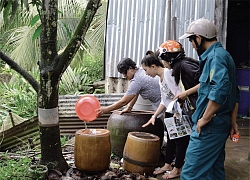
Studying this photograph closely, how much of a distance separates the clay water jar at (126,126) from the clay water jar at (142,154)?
0.46m

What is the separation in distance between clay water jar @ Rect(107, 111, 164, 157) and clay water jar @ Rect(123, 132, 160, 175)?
17.9 inches

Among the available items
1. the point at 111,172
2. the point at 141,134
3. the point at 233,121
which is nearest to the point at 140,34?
the point at 141,134

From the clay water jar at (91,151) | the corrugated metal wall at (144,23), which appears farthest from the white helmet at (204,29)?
the corrugated metal wall at (144,23)

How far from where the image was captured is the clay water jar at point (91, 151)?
452 cm

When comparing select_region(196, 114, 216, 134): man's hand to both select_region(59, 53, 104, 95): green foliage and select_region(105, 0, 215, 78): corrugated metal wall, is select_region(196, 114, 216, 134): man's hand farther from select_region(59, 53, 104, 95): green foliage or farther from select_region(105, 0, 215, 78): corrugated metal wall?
select_region(59, 53, 104, 95): green foliage

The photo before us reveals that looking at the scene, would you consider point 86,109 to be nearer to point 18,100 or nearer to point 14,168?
point 14,168

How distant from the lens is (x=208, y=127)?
3.25 meters

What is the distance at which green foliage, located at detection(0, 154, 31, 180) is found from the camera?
4312mm

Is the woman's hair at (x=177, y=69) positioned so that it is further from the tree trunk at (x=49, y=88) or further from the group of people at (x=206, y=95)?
the tree trunk at (x=49, y=88)

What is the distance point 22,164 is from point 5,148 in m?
2.02

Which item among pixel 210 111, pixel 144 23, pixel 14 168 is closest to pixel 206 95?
pixel 210 111

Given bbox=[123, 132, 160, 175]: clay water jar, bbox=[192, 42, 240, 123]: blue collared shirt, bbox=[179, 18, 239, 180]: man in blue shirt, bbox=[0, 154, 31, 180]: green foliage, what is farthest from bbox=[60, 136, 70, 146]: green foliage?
bbox=[192, 42, 240, 123]: blue collared shirt

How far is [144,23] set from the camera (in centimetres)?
720

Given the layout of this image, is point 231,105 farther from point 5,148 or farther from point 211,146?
point 5,148
